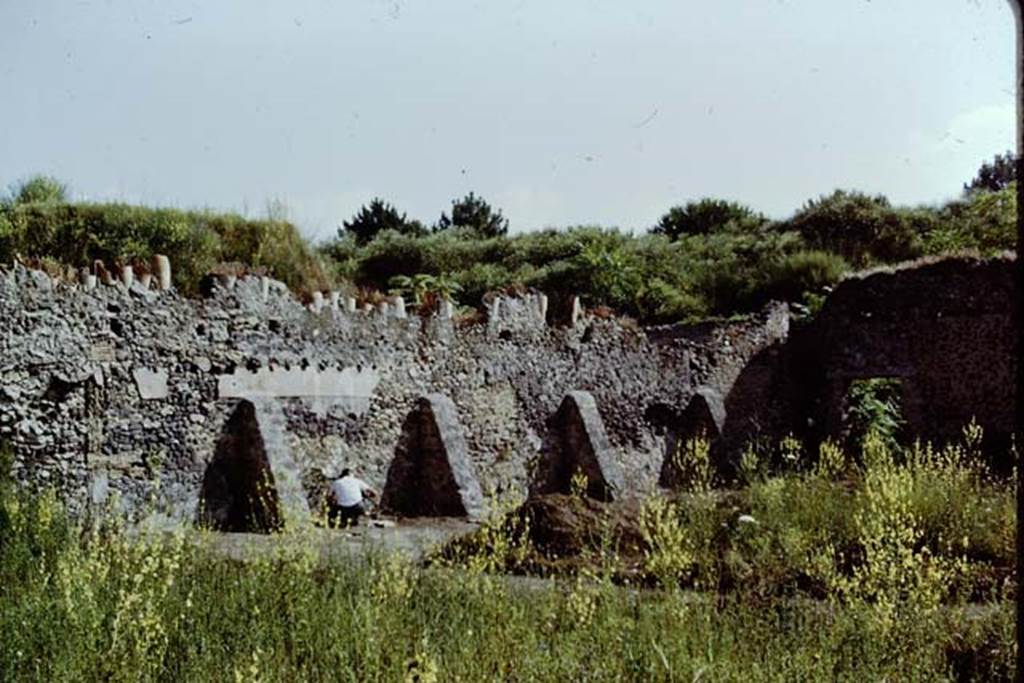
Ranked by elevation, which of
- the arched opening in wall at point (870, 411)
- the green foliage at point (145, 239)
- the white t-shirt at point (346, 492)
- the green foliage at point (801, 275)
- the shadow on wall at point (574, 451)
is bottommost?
Answer: the white t-shirt at point (346, 492)

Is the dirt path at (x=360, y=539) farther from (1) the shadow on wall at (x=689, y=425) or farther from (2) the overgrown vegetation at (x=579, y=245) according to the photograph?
(2) the overgrown vegetation at (x=579, y=245)

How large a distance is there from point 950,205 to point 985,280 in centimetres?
1550

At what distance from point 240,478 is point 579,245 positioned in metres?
21.5

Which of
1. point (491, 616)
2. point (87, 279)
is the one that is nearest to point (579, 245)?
point (87, 279)

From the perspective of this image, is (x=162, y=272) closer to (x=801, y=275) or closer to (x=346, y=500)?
(x=346, y=500)

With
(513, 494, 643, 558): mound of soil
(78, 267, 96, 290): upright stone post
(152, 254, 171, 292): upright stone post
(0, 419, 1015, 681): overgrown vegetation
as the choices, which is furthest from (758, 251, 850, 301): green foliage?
(78, 267, 96, 290): upright stone post

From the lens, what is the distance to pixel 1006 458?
17.5 m

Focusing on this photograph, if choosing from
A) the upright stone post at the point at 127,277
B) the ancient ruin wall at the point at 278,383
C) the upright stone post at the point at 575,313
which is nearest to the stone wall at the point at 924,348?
the ancient ruin wall at the point at 278,383

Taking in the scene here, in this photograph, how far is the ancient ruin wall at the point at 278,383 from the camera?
1073cm

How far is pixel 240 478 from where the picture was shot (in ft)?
41.2

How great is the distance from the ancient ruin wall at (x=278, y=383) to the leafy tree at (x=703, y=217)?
1987 cm

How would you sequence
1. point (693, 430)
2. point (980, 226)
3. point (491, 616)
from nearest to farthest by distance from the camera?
1. point (491, 616)
2. point (693, 430)
3. point (980, 226)

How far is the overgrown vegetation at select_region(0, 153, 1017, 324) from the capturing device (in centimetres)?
2066

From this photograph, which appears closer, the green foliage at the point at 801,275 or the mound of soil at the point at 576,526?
the mound of soil at the point at 576,526
